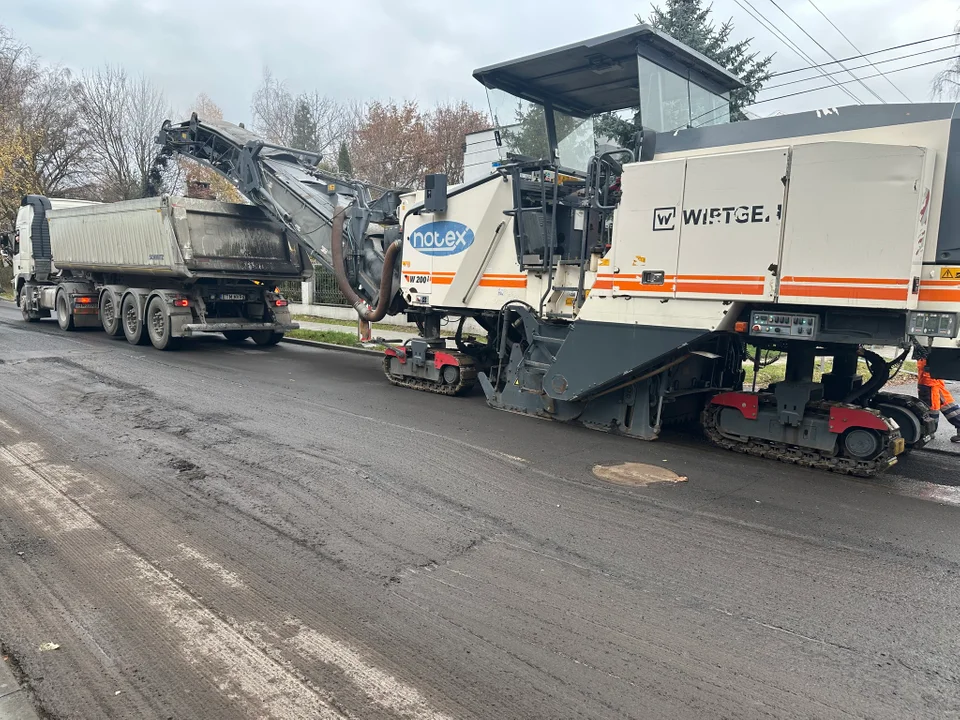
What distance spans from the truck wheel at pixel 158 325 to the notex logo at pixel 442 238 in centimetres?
610

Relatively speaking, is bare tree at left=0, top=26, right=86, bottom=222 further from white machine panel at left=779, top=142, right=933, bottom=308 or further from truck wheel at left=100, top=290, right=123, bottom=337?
white machine panel at left=779, top=142, right=933, bottom=308

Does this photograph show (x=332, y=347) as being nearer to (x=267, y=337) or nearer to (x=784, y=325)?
(x=267, y=337)

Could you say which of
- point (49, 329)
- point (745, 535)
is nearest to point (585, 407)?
point (745, 535)

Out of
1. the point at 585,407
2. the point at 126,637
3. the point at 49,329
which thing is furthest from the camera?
the point at 49,329

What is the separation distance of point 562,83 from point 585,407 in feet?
13.0

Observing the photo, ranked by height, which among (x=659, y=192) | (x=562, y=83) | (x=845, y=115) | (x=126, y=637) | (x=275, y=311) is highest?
(x=562, y=83)

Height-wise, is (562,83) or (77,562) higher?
(562,83)

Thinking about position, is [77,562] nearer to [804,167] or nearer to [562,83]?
[804,167]

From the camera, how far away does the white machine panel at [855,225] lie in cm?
526

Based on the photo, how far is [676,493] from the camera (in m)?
5.48

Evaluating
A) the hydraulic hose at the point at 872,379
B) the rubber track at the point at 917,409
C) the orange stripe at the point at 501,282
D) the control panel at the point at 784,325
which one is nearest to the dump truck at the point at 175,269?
the orange stripe at the point at 501,282

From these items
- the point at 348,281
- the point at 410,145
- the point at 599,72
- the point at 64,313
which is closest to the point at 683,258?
the point at 599,72

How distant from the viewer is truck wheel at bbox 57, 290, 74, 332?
51.2 ft

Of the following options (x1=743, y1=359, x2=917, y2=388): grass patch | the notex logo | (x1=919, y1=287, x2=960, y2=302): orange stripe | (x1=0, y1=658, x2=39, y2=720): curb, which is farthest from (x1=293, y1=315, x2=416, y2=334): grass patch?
(x1=0, y1=658, x2=39, y2=720): curb
